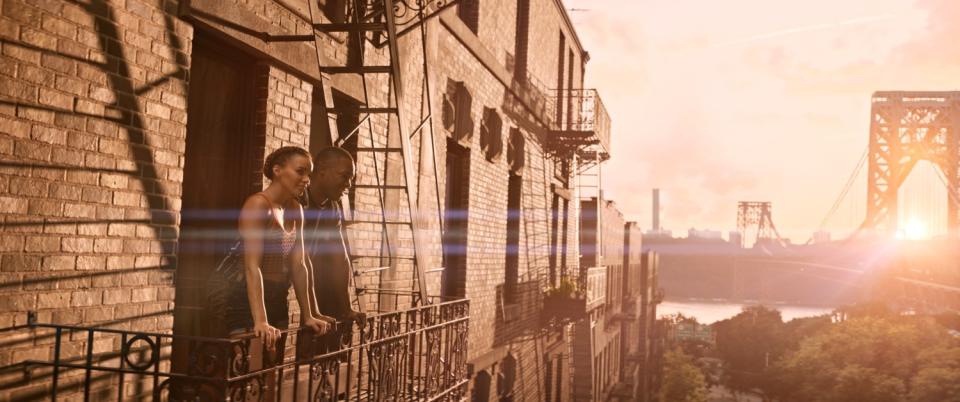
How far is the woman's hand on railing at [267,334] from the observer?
373 cm

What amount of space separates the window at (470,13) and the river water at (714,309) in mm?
100317

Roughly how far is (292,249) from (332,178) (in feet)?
2.10

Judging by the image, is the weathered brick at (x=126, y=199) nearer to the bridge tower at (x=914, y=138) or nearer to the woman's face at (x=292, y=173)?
the woman's face at (x=292, y=173)

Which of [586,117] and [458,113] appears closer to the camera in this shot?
[458,113]

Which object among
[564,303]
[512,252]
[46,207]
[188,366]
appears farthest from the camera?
[564,303]

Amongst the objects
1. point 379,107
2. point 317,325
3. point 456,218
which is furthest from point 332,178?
point 456,218

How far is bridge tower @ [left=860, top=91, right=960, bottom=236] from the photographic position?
6088cm

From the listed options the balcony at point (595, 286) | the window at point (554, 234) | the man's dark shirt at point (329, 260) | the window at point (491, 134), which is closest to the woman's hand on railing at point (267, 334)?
the man's dark shirt at point (329, 260)

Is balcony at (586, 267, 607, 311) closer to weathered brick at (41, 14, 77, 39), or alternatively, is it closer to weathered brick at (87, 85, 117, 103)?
weathered brick at (87, 85, 117, 103)

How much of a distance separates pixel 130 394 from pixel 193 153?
1721mm

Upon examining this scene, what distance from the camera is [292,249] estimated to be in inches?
169

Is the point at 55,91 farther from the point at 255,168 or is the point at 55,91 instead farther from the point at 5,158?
the point at 255,168

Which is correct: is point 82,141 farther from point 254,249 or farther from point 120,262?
point 254,249

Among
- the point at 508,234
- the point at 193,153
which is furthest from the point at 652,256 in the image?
the point at 193,153
